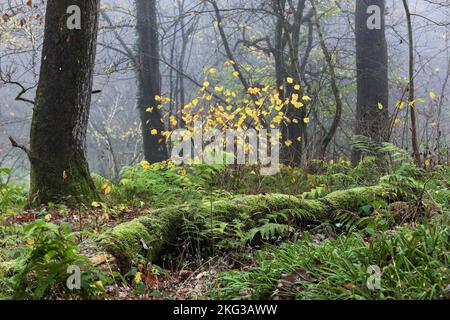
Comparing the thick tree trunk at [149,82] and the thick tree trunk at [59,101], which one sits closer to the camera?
the thick tree trunk at [59,101]

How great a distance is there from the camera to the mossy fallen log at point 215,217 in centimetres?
387

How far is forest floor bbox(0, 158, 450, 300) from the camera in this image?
2.95m

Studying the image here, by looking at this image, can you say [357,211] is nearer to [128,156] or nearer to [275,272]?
[275,272]

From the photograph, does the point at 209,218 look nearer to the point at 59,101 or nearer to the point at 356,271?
the point at 356,271

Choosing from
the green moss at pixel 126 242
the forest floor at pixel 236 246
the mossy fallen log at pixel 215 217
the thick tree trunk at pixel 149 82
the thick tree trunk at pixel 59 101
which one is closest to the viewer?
the forest floor at pixel 236 246

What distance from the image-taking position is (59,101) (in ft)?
19.3

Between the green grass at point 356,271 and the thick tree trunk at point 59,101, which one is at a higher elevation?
the thick tree trunk at point 59,101

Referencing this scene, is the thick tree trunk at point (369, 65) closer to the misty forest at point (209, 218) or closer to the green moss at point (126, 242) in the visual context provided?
the misty forest at point (209, 218)

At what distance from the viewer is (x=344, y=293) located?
9.27 feet

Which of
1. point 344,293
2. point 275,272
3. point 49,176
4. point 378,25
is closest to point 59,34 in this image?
point 49,176

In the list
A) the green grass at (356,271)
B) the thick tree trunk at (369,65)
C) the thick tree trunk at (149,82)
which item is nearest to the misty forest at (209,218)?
the green grass at (356,271)

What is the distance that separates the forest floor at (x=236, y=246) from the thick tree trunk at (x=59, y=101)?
386mm

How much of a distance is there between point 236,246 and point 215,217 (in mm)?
383

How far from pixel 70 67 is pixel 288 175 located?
3344mm
